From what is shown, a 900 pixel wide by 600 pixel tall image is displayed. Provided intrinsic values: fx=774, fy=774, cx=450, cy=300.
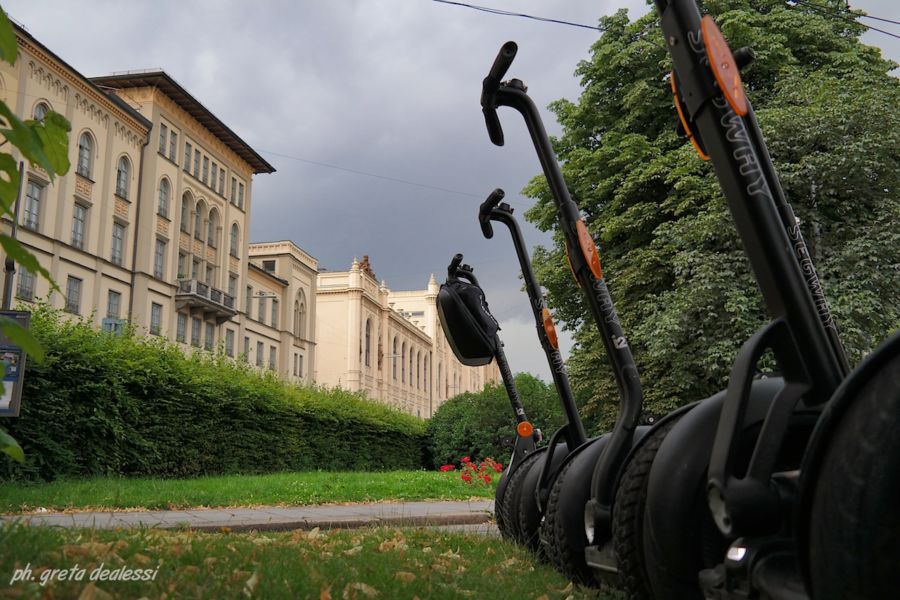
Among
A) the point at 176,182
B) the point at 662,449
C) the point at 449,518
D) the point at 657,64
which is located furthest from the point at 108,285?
the point at 662,449

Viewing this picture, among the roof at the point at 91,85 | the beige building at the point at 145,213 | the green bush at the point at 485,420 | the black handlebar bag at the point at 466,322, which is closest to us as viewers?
the black handlebar bag at the point at 466,322

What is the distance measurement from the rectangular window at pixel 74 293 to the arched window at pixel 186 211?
9.63 metres

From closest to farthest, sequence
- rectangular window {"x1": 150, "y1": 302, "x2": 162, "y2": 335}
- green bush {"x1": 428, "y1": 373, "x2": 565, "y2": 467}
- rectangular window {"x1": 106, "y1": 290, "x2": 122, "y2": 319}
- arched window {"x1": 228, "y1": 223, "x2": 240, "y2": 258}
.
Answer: green bush {"x1": 428, "y1": 373, "x2": 565, "y2": 467} → rectangular window {"x1": 106, "y1": 290, "x2": 122, "y2": 319} → rectangular window {"x1": 150, "y1": 302, "x2": 162, "y2": 335} → arched window {"x1": 228, "y1": 223, "x2": 240, "y2": 258}

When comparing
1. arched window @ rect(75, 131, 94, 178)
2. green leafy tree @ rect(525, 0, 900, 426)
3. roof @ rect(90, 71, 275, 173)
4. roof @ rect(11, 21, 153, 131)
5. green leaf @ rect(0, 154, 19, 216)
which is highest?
roof @ rect(90, 71, 275, 173)

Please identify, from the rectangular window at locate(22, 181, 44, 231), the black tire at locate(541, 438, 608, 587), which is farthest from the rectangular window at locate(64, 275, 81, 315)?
the black tire at locate(541, 438, 608, 587)

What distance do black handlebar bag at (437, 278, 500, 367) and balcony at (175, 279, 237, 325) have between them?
35722 mm

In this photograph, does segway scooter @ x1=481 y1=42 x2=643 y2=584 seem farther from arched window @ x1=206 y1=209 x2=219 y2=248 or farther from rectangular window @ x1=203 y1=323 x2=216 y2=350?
arched window @ x1=206 y1=209 x2=219 y2=248

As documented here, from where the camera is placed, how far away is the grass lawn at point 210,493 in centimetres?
1122

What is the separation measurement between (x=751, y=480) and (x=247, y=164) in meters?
49.8

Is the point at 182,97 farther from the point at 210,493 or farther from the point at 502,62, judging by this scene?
the point at 502,62

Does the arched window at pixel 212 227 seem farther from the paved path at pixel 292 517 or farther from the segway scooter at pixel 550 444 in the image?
the segway scooter at pixel 550 444

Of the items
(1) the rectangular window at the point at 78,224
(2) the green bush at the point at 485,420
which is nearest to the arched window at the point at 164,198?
(1) the rectangular window at the point at 78,224

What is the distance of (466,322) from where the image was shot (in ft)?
19.0

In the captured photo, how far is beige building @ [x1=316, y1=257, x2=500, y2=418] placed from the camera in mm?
70000
